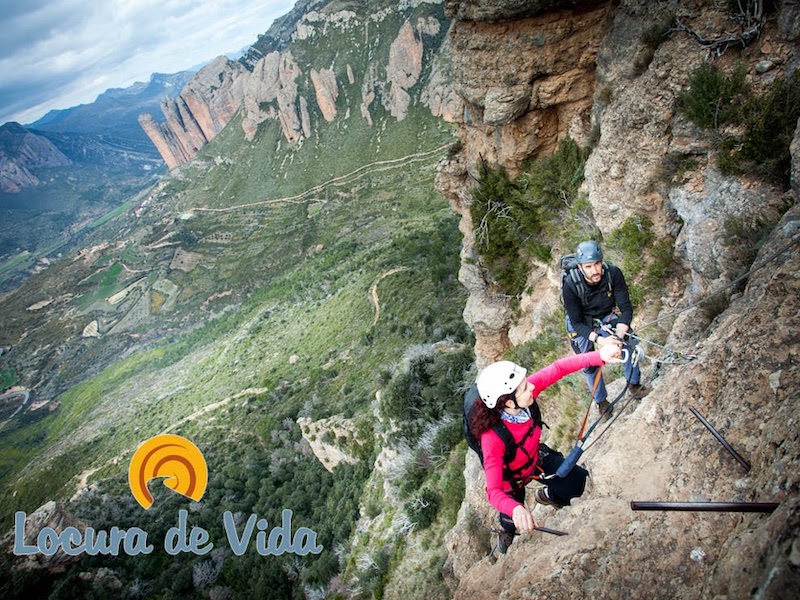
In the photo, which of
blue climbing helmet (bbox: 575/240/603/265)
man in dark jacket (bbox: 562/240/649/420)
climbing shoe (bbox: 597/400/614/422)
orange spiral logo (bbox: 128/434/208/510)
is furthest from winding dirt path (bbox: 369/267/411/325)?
blue climbing helmet (bbox: 575/240/603/265)

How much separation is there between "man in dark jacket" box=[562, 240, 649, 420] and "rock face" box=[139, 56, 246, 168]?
161239 millimetres

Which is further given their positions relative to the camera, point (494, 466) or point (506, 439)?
point (506, 439)

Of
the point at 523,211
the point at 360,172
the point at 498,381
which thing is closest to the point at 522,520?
the point at 498,381

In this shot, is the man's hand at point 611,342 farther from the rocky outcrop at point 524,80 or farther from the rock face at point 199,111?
the rock face at point 199,111

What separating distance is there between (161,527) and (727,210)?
30.7 m

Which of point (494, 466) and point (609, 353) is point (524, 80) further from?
point (494, 466)

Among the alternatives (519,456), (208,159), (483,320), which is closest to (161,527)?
(483,320)

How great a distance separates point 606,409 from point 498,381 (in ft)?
9.03

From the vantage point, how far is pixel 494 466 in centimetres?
390

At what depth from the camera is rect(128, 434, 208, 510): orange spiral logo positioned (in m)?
19.0

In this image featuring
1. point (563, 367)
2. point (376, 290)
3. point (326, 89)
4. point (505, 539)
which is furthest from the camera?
point (326, 89)

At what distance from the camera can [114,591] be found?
66.5 feet

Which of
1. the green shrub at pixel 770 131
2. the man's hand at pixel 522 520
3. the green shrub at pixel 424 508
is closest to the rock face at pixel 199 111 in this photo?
the green shrub at pixel 424 508

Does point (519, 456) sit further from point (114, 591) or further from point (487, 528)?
point (114, 591)
